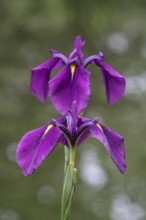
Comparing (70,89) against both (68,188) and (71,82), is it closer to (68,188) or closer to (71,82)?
(71,82)

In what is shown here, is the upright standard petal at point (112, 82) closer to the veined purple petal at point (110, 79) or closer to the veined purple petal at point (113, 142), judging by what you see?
the veined purple petal at point (110, 79)

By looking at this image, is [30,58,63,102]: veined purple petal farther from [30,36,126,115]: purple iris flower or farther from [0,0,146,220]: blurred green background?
[0,0,146,220]: blurred green background

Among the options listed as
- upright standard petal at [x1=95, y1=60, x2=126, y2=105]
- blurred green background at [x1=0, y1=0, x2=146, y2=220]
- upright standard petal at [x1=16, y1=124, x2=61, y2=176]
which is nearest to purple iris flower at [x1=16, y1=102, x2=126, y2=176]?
upright standard petal at [x1=16, y1=124, x2=61, y2=176]

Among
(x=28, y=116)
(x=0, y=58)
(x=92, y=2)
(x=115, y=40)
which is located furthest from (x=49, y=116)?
(x=92, y=2)

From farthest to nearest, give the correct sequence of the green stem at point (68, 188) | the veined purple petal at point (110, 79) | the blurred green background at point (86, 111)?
the blurred green background at point (86, 111) → the veined purple petal at point (110, 79) → the green stem at point (68, 188)

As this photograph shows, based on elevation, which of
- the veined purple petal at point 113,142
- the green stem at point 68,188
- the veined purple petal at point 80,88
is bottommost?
the green stem at point 68,188

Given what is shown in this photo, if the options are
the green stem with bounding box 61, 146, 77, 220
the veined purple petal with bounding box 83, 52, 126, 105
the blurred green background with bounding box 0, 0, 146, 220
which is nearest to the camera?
the green stem with bounding box 61, 146, 77, 220

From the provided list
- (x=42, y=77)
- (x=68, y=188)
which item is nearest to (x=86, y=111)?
(x=42, y=77)

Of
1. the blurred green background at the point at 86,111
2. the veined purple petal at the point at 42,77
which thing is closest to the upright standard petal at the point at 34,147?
the veined purple petal at the point at 42,77
